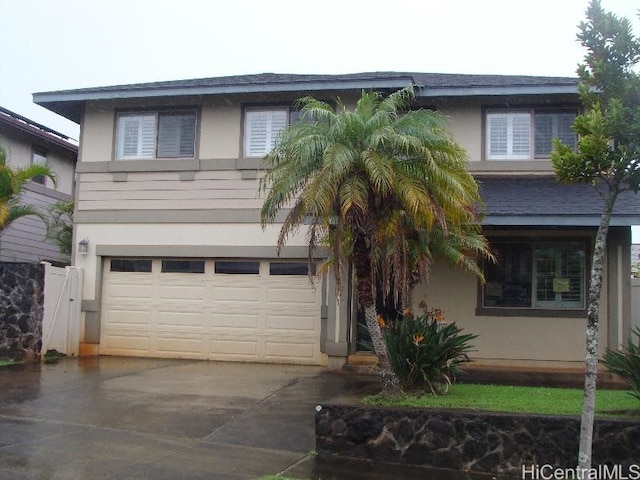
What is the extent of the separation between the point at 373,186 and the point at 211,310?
7119 mm

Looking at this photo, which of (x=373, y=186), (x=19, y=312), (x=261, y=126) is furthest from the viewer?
(x=261, y=126)

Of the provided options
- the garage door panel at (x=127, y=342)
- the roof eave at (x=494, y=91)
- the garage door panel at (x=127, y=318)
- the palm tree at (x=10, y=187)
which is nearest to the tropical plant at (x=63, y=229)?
the palm tree at (x=10, y=187)

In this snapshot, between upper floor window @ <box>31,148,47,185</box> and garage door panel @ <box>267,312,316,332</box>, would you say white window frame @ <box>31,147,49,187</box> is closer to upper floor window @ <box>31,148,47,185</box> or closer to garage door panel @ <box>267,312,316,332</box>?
upper floor window @ <box>31,148,47,185</box>

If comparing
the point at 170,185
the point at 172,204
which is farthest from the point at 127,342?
the point at 170,185

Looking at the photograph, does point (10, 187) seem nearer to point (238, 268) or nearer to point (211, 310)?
point (211, 310)

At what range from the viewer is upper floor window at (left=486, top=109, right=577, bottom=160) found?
13.6 m

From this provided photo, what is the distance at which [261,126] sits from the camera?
1437cm

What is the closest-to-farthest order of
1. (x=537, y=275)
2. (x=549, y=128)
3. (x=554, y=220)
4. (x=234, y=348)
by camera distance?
(x=554, y=220)
(x=537, y=275)
(x=549, y=128)
(x=234, y=348)

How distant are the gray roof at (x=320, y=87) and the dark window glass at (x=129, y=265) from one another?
11.9 feet

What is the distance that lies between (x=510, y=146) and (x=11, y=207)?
1066cm

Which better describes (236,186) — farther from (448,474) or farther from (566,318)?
(448,474)

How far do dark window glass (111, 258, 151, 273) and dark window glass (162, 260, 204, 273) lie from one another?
0.42 metres

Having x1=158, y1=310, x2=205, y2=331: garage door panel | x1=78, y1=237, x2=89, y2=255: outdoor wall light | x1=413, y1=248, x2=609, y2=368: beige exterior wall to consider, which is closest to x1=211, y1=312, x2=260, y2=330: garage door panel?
x1=158, y1=310, x2=205, y2=331: garage door panel

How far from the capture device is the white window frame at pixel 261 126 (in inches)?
561
